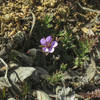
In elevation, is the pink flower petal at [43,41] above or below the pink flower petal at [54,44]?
above

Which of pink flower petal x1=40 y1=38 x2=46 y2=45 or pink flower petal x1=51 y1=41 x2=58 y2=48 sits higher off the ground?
pink flower petal x1=40 y1=38 x2=46 y2=45

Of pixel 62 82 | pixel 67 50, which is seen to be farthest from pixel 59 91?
pixel 67 50

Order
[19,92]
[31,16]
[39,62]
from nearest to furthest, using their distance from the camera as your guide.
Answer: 1. [19,92]
2. [39,62]
3. [31,16]

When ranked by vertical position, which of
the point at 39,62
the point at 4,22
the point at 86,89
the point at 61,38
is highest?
the point at 4,22

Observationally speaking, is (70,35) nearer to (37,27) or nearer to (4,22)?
(37,27)

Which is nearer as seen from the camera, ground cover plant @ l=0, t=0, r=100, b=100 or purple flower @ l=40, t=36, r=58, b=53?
ground cover plant @ l=0, t=0, r=100, b=100

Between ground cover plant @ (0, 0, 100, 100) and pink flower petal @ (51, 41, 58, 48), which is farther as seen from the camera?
pink flower petal @ (51, 41, 58, 48)

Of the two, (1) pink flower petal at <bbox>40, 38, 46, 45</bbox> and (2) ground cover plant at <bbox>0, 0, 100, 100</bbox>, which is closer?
(2) ground cover plant at <bbox>0, 0, 100, 100</bbox>
